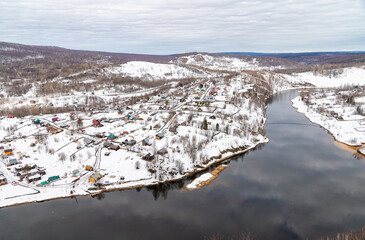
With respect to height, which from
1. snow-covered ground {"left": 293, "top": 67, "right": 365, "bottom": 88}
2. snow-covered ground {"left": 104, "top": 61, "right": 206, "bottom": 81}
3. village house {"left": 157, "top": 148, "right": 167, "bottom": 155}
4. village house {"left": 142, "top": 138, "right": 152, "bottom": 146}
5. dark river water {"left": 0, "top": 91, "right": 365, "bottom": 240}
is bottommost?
dark river water {"left": 0, "top": 91, "right": 365, "bottom": 240}

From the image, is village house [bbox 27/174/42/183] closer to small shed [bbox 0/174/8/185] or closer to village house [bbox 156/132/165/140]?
small shed [bbox 0/174/8/185]

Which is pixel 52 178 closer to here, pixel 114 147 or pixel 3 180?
pixel 3 180

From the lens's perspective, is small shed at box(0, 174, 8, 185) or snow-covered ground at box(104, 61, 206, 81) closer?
small shed at box(0, 174, 8, 185)

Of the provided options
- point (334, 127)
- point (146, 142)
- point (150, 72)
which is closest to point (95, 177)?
point (146, 142)

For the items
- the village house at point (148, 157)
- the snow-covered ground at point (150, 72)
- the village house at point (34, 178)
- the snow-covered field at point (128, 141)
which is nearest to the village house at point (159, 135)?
the snow-covered field at point (128, 141)

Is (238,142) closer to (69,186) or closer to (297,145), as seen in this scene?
(297,145)

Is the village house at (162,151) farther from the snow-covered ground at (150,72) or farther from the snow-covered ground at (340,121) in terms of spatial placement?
the snow-covered ground at (150,72)

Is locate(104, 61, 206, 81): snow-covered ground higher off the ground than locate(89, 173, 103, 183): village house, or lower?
higher

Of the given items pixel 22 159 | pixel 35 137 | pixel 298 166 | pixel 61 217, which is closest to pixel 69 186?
pixel 61 217

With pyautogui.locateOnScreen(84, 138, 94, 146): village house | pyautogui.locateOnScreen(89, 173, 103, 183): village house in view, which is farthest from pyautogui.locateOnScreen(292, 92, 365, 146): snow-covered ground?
pyautogui.locateOnScreen(84, 138, 94, 146): village house
